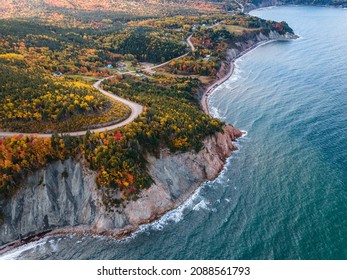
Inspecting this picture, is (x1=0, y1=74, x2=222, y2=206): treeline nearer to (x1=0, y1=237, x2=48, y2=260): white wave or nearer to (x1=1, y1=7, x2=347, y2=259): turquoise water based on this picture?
(x1=1, y1=7, x2=347, y2=259): turquoise water

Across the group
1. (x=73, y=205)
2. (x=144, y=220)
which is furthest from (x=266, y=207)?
(x=73, y=205)

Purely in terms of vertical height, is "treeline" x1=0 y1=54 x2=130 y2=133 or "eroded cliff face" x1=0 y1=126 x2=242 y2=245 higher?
"treeline" x1=0 y1=54 x2=130 y2=133

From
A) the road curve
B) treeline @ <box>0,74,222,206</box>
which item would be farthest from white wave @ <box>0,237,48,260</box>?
the road curve

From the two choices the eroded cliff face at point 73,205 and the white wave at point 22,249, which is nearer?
the white wave at point 22,249

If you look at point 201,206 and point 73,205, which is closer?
point 73,205

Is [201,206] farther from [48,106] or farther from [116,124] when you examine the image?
[48,106]

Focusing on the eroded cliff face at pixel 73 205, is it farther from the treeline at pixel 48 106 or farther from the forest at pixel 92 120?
the treeline at pixel 48 106

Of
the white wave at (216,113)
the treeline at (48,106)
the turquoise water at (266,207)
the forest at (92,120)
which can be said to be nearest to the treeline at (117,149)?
the forest at (92,120)

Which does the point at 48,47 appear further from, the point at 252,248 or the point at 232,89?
the point at 252,248
